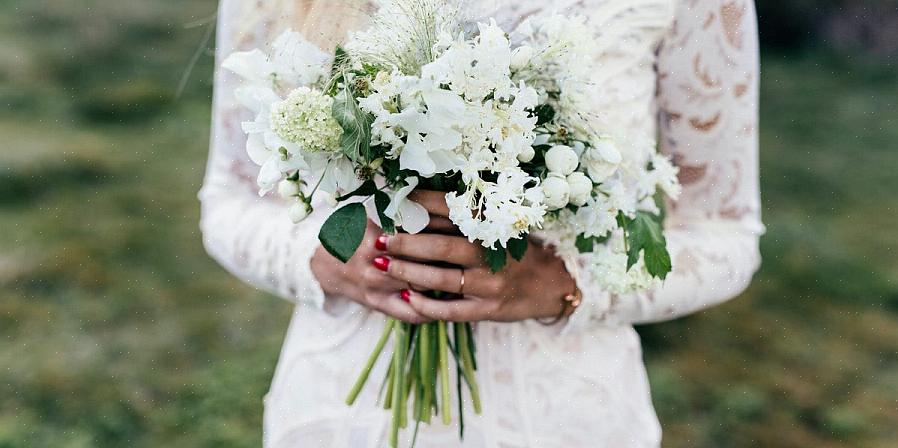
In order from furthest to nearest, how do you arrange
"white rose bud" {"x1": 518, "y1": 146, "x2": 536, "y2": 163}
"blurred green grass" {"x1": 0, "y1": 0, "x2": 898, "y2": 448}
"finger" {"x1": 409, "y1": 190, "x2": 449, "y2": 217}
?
"blurred green grass" {"x1": 0, "y1": 0, "x2": 898, "y2": 448} < "finger" {"x1": 409, "y1": 190, "x2": 449, "y2": 217} < "white rose bud" {"x1": 518, "y1": 146, "x2": 536, "y2": 163}

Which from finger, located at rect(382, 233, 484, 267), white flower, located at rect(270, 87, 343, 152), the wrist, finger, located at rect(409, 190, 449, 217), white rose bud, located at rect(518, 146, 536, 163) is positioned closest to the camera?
white flower, located at rect(270, 87, 343, 152)

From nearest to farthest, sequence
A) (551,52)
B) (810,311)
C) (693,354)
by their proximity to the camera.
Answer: (551,52) < (693,354) < (810,311)

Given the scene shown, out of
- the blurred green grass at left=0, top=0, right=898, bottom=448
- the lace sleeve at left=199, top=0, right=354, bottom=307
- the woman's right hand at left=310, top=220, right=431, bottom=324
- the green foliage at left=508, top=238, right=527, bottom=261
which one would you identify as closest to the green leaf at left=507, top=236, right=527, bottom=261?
the green foliage at left=508, top=238, right=527, bottom=261

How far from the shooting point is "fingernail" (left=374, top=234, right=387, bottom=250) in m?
1.58

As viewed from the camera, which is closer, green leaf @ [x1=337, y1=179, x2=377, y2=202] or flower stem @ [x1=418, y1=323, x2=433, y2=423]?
green leaf @ [x1=337, y1=179, x2=377, y2=202]

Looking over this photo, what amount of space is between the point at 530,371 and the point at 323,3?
80 cm

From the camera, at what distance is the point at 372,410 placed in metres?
1.72

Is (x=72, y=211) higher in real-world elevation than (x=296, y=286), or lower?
lower

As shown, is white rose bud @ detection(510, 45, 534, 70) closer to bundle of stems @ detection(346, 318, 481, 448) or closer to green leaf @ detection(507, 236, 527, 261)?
green leaf @ detection(507, 236, 527, 261)

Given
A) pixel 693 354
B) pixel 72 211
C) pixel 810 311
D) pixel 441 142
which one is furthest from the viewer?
pixel 72 211

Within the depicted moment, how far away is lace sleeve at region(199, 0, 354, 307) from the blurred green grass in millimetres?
2655

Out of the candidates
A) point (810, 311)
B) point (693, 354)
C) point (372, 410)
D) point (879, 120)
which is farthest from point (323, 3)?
point (879, 120)

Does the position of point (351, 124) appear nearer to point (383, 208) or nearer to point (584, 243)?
point (383, 208)

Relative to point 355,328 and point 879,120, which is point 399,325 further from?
point 879,120
